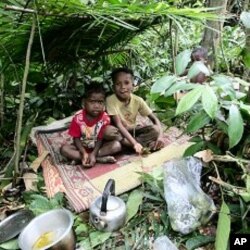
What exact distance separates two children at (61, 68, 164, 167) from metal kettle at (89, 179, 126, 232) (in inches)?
21.3

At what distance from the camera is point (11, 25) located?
2061mm

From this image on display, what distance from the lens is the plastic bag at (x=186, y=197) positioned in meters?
1.81

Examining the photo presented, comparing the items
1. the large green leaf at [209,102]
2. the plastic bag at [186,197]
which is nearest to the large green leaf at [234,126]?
the large green leaf at [209,102]

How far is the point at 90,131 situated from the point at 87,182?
0.38 metres

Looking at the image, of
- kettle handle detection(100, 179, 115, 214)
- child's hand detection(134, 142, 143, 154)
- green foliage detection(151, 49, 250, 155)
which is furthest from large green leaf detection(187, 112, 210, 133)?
child's hand detection(134, 142, 143, 154)

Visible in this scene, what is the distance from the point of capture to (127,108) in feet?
8.86

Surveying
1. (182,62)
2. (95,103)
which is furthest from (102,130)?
(182,62)

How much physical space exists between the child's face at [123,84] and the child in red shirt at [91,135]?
0.49 feet

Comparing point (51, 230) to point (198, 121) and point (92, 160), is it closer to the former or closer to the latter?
point (92, 160)

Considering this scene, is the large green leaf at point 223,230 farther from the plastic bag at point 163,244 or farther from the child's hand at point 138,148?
the child's hand at point 138,148

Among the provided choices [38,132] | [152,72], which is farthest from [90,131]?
[152,72]

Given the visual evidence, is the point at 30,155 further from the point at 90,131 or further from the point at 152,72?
the point at 152,72

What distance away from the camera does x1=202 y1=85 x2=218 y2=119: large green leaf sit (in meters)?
1.45

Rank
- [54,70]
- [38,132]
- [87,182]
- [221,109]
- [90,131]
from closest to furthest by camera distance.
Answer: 1. [221,109]
2. [87,182]
3. [90,131]
4. [38,132]
5. [54,70]
